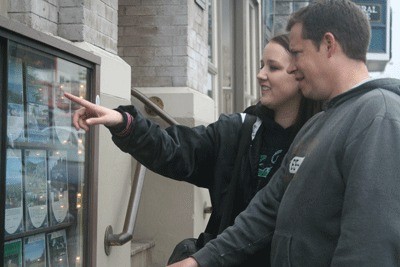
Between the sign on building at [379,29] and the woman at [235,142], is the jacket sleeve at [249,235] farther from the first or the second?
the sign on building at [379,29]

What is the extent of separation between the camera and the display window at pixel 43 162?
349cm

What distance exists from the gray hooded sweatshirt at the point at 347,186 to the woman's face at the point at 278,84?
75 cm

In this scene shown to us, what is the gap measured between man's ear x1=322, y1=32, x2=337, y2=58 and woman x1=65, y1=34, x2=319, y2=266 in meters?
0.91

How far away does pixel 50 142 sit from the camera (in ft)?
12.8

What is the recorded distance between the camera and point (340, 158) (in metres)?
2.29

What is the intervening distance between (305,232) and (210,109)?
17.1ft

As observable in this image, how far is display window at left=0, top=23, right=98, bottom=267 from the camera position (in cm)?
349

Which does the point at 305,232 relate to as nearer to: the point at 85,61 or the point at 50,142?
the point at 50,142

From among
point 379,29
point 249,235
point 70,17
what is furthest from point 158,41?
point 379,29

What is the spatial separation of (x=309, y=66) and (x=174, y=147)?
1.06 meters

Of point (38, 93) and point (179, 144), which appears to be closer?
point (179, 144)

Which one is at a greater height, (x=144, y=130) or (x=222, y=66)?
(x=222, y=66)

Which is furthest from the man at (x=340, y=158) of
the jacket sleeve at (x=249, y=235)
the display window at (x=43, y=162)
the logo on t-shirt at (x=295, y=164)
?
the display window at (x=43, y=162)

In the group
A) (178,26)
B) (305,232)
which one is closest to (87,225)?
(305,232)
